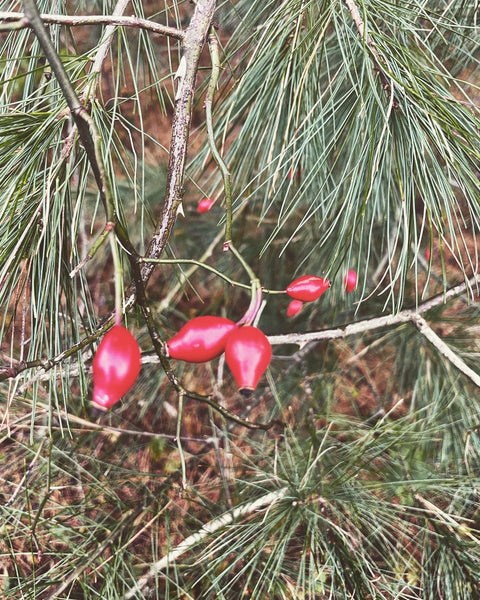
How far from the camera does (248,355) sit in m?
0.37

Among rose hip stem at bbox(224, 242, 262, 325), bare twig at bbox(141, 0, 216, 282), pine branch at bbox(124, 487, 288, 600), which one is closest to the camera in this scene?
rose hip stem at bbox(224, 242, 262, 325)

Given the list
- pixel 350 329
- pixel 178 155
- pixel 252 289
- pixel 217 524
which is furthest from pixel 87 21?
pixel 217 524

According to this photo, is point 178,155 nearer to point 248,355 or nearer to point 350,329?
point 248,355

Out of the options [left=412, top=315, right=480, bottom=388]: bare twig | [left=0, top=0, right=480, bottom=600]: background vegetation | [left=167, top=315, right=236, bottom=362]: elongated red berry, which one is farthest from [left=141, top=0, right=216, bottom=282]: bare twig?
[left=412, top=315, right=480, bottom=388]: bare twig

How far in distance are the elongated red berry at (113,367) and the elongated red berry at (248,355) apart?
2.7 inches

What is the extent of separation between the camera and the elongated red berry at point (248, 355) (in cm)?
37

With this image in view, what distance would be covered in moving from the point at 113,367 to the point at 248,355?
0.09m

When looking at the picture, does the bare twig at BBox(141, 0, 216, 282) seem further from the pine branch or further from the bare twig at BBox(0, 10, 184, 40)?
the pine branch

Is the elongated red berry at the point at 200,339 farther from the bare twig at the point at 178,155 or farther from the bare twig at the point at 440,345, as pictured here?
the bare twig at the point at 440,345

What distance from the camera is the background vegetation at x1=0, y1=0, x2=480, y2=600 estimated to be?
0.54 metres

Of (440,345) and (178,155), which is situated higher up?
(178,155)

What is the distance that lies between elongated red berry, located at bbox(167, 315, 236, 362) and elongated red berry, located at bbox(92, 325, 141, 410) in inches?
2.1

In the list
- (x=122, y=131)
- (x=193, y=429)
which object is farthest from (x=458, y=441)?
(x=122, y=131)

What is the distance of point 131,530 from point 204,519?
28cm
